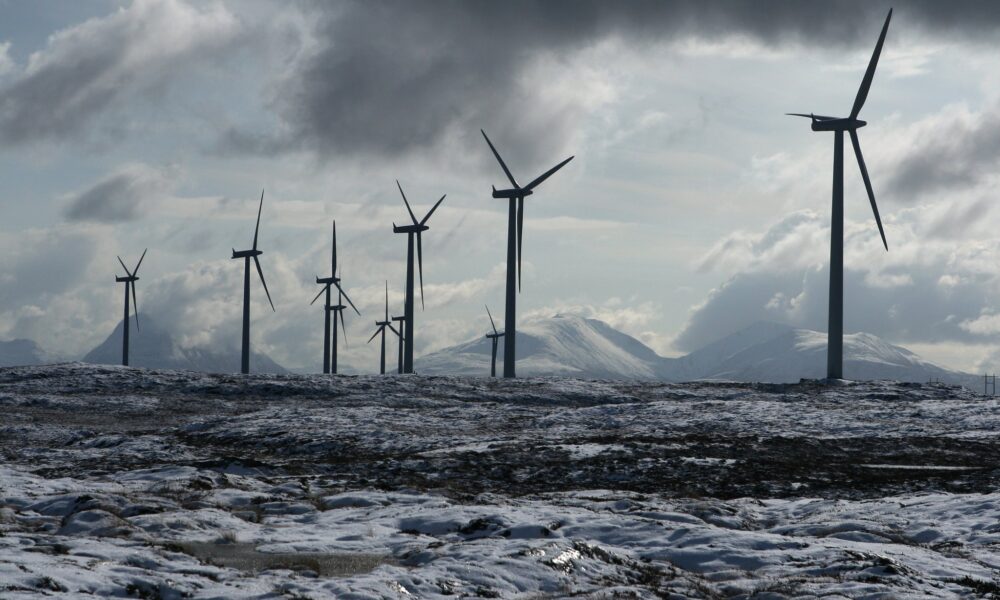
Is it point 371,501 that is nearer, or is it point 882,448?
point 371,501

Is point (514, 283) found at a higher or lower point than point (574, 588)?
higher

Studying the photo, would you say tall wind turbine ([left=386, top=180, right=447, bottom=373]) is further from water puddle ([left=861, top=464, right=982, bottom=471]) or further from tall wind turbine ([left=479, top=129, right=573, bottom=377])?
water puddle ([left=861, top=464, right=982, bottom=471])

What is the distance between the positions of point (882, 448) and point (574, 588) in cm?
2691

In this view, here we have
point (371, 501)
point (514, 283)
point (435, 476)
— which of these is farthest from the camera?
point (514, 283)

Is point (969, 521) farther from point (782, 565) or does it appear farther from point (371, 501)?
point (371, 501)

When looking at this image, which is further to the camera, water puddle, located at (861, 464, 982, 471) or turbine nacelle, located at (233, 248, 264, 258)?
turbine nacelle, located at (233, 248, 264, 258)

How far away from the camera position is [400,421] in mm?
51844

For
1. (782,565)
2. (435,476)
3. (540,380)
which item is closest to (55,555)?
(782,565)

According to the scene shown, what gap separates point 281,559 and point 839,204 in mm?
78044

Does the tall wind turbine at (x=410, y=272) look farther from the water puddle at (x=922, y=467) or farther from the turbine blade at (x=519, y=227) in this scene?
the water puddle at (x=922, y=467)

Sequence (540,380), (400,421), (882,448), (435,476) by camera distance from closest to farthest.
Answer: (435,476) → (882,448) → (400,421) → (540,380)

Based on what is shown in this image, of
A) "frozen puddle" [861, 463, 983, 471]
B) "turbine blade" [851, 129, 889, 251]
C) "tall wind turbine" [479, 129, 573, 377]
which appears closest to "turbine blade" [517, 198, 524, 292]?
"tall wind turbine" [479, 129, 573, 377]

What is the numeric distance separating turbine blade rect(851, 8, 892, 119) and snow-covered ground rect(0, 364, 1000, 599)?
45.0 m

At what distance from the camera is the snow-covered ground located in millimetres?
16344
